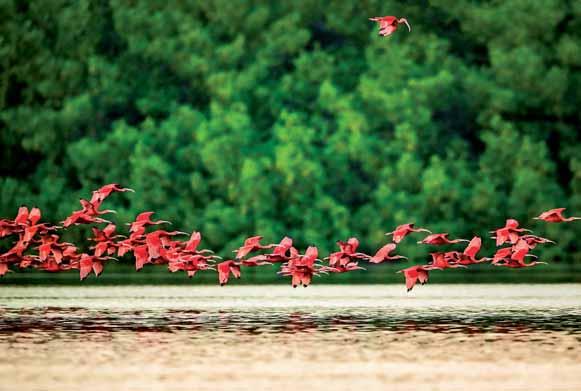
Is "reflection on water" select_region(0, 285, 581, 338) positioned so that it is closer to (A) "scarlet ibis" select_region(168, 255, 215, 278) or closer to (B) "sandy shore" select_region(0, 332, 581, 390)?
(A) "scarlet ibis" select_region(168, 255, 215, 278)

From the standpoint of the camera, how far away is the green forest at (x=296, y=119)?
42.2m

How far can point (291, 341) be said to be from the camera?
1781cm

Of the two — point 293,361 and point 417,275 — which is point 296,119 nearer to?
point 417,275

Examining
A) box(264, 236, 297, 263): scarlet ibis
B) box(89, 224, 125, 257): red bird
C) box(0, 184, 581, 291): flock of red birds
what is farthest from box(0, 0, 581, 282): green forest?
box(264, 236, 297, 263): scarlet ibis

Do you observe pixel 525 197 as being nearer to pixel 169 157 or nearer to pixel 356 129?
pixel 356 129

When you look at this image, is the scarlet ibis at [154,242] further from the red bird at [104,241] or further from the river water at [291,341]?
the river water at [291,341]

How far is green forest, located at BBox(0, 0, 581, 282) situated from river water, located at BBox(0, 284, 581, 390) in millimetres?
15885

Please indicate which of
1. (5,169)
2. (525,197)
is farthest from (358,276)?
(5,169)

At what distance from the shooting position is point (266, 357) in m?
16.3

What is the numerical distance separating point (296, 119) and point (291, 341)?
83.3ft

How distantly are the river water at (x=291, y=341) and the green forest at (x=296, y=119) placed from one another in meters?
15.9

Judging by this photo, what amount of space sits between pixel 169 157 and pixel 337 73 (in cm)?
563

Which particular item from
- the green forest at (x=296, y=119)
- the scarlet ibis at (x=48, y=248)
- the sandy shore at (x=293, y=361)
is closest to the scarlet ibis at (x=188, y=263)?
the scarlet ibis at (x=48, y=248)

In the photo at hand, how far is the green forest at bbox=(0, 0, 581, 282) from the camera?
42250mm
